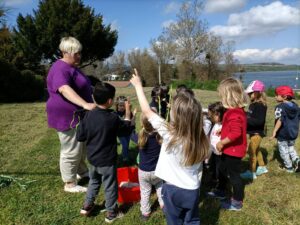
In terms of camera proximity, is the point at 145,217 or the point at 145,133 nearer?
the point at 145,133

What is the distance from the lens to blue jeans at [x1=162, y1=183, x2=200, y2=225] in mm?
2746

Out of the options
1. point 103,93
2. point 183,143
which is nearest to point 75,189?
point 103,93

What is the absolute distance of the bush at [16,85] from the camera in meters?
17.8

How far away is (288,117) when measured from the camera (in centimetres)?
479

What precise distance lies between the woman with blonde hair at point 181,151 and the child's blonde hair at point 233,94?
3.59 feet

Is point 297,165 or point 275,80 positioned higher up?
point 297,165

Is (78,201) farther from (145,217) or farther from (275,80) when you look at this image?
(275,80)

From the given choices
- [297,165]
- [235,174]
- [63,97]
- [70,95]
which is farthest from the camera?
[297,165]

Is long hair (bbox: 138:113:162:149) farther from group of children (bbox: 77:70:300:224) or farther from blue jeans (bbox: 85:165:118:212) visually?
blue jeans (bbox: 85:165:118:212)

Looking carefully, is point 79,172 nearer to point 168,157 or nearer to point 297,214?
point 168,157

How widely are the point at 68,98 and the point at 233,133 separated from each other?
1972mm

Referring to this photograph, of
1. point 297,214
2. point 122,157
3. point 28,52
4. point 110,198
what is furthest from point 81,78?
point 28,52

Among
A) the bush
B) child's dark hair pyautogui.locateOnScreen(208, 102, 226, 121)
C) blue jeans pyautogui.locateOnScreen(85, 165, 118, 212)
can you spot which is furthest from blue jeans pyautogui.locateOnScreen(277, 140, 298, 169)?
the bush

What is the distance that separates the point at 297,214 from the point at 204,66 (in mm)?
39081
